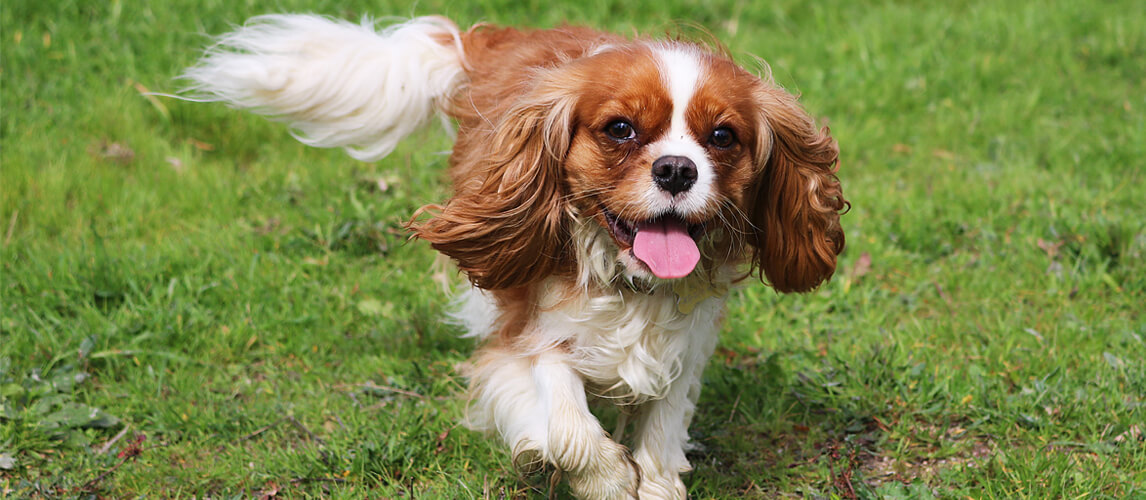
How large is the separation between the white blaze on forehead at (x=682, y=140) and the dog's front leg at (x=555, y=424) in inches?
25.5

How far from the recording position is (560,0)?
711 cm

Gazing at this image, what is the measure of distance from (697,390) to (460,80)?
144cm

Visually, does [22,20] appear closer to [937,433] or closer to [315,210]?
[315,210]

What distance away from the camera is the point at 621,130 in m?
3.03

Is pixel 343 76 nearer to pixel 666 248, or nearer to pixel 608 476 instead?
pixel 666 248

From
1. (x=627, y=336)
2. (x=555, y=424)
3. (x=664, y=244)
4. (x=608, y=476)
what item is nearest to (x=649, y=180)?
(x=664, y=244)

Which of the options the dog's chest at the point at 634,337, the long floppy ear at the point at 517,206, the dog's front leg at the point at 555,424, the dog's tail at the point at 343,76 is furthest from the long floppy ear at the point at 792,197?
the dog's tail at the point at 343,76

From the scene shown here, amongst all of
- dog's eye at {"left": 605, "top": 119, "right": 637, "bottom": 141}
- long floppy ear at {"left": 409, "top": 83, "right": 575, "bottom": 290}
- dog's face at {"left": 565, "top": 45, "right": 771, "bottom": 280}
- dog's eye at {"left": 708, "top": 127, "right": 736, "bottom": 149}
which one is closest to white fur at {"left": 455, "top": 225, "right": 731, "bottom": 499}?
long floppy ear at {"left": 409, "top": 83, "right": 575, "bottom": 290}

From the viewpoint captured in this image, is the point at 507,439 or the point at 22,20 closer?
the point at 507,439

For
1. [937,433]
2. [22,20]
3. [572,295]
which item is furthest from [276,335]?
[22,20]

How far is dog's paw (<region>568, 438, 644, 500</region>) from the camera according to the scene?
125 inches

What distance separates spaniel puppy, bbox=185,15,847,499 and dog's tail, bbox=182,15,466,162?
18.3 inches

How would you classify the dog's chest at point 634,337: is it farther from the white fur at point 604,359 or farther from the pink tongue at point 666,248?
the pink tongue at point 666,248

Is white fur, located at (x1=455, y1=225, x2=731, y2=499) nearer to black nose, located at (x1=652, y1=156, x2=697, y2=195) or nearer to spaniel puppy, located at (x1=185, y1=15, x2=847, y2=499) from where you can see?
spaniel puppy, located at (x1=185, y1=15, x2=847, y2=499)
